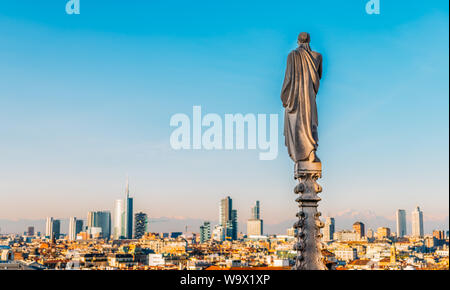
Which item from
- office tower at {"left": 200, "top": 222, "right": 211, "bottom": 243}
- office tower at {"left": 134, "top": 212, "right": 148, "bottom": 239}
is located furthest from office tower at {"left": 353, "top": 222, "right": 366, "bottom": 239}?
office tower at {"left": 134, "top": 212, "right": 148, "bottom": 239}

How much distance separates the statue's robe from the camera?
4.54 meters

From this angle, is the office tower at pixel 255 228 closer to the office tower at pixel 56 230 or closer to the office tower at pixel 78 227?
the office tower at pixel 56 230

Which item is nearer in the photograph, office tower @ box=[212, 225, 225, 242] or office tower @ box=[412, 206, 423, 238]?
office tower @ box=[412, 206, 423, 238]

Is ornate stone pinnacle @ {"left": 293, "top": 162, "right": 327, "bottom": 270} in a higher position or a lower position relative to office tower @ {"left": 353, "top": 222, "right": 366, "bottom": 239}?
higher

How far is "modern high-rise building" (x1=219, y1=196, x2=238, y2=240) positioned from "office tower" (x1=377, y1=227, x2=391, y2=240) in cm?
3325

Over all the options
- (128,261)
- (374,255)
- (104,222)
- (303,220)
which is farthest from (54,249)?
(303,220)

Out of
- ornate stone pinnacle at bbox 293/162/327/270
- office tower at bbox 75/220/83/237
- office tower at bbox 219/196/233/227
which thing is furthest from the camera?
office tower at bbox 75/220/83/237

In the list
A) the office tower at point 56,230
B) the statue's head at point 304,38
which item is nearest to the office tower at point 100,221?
the office tower at point 56,230

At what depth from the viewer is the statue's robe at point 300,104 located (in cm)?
454

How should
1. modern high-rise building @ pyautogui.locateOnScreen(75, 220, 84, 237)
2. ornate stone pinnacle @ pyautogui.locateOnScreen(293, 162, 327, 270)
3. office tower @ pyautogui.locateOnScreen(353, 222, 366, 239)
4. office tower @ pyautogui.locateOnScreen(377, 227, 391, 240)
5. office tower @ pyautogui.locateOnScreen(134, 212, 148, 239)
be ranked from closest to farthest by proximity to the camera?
1. ornate stone pinnacle @ pyautogui.locateOnScreen(293, 162, 327, 270)
2. office tower @ pyautogui.locateOnScreen(377, 227, 391, 240)
3. office tower @ pyautogui.locateOnScreen(353, 222, 366, 239)
4. modern high-rise building @ pyautogui.locateOnScreen(75, 220, 84, 237)
5. office tower @ pyautogui.locateOnScreen(134, 212, 148, 239)

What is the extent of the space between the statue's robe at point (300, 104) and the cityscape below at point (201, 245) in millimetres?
49241

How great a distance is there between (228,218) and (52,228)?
3972 cm

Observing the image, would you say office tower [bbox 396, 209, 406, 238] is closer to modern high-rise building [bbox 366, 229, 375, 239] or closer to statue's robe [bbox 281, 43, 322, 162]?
modern high-rise building [bbox 366, 229, 375, 239]
